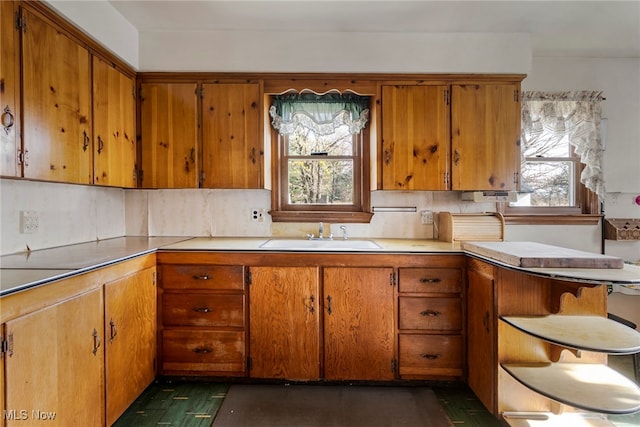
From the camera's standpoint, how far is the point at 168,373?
209cm

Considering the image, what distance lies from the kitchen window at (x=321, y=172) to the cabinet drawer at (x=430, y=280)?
0.72m

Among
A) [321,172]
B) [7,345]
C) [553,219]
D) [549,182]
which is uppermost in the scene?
[321,172]

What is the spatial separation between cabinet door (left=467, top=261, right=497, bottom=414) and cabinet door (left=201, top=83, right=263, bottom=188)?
5.27 ft

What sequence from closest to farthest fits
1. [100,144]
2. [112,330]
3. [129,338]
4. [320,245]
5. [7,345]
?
1. [7,345]
2. [112,330]
3. [129,338]
4. [100,144]
5. [320,245]

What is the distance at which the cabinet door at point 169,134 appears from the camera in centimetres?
237

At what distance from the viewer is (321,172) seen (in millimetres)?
2771

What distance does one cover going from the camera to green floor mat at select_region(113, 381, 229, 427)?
1.77 meters

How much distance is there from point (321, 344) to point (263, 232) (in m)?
1.04

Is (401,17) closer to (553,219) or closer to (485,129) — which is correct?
(485,129)

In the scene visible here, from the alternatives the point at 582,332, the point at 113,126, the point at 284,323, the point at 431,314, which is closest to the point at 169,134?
the point at 113,126

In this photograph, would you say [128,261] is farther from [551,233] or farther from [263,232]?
[551,233]

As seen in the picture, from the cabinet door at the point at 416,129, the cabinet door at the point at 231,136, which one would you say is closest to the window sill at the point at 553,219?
the cabinet door at the point at 416,129

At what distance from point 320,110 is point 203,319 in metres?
1.79

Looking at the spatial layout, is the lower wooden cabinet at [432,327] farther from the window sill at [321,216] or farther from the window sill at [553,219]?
the window sill at [553,219]
